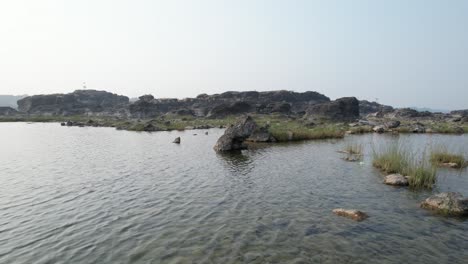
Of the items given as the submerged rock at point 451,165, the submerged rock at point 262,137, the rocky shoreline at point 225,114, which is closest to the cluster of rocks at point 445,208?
the submerged rock at point 451,165

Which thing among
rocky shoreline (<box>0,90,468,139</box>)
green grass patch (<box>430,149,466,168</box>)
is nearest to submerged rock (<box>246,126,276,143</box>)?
rocky shoreline (<box>0,90,468,139</box>)

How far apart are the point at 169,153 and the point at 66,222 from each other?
22.6 m

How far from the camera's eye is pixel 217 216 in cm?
1628

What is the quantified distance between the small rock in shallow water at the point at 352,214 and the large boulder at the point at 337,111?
74.6 metres

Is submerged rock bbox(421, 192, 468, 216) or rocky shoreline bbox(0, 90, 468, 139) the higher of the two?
rocky shoreline bbox(0, 90, 468, 139)

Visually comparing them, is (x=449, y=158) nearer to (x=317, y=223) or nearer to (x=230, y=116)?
(x=317, y=223)

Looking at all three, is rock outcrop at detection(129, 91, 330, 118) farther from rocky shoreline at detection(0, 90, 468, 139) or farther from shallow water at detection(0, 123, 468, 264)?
shallow water at detection(0, 123, 468, 264)

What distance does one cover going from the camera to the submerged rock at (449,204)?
16.4m

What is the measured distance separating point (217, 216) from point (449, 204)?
456 inches

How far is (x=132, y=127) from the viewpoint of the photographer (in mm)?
72938

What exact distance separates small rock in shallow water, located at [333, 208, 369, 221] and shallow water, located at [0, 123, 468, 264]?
39cm

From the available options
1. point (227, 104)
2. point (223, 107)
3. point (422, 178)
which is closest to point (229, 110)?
point (223, 107)

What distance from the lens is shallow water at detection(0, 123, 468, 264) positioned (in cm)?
1225

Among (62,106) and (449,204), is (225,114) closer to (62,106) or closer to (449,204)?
(62,106)
